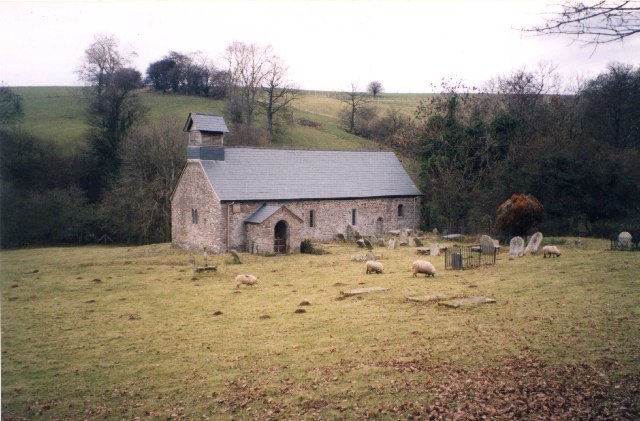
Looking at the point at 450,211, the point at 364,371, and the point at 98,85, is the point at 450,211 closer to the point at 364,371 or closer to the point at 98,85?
the point at 364,371

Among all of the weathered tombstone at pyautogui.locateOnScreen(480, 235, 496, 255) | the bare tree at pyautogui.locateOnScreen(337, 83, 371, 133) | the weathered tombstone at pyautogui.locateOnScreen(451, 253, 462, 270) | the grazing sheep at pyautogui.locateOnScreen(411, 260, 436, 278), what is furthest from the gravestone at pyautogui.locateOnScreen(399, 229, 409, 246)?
the bare tree at pyautogui.locateOnScreen(337, 83, 371, 133)

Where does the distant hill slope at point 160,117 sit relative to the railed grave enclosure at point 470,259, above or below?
above

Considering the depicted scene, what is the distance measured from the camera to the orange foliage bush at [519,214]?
96.6 feet

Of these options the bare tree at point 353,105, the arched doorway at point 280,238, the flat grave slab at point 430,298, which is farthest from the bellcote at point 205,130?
the bare tree at point 353,105

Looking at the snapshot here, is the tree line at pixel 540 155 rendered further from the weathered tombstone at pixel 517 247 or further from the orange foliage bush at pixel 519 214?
the weathered tombstone at pixel 517 247

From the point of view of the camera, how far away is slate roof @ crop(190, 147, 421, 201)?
36.7m

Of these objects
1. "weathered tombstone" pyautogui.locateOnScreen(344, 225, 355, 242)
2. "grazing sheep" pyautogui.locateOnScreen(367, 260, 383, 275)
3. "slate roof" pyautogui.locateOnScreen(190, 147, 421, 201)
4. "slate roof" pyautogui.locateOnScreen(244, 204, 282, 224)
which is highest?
"slate roof" pyautogui.locateOnScreen(190, 147, 421, 201)

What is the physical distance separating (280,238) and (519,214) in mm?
15861

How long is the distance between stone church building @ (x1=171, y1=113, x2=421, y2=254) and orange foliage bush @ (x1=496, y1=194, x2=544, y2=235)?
520 inches

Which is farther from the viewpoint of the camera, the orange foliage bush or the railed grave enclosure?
the orange foliage bush

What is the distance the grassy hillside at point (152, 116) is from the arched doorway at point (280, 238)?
27.7 m

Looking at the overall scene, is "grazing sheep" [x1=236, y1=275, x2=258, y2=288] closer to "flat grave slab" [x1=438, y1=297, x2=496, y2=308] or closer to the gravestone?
"flat grave slab" [x1=438, y1=297, x2=496, y2=308]

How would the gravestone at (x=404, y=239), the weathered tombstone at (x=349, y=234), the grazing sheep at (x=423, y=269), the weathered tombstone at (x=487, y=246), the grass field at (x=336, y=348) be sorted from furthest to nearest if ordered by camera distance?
the weathered tombstone at (x=349, y=234), the gravestone at (x=404, y=239), the weathered tombstone at (x=487, y=246), the grazing sheep at (x=423, y=269), the grass field at (x=336, y=348)

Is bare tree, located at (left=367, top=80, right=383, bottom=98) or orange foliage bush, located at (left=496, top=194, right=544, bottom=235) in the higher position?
bare tree, located at (left=367, top=80, right=383, bottom=98)
